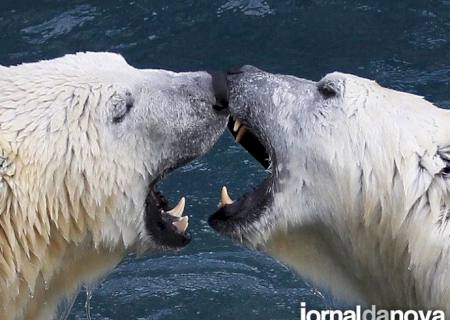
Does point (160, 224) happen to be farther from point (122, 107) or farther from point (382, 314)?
point (382, 314)

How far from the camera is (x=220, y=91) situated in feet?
15.5

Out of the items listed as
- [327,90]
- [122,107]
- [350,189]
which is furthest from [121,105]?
[350,189]

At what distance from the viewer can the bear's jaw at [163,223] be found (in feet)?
15.4

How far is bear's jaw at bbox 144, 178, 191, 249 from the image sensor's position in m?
4.70

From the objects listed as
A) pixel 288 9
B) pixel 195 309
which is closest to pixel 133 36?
pixel 288 9

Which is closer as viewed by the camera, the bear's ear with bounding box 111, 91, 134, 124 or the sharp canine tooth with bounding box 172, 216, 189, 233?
the bear's ear with bounding box 111, 91, 134, 124

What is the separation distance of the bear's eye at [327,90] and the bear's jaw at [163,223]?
77 centimetres

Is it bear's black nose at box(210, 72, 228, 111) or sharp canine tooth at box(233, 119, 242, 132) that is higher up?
bear's black nose at box(210, 72, 228, 111)

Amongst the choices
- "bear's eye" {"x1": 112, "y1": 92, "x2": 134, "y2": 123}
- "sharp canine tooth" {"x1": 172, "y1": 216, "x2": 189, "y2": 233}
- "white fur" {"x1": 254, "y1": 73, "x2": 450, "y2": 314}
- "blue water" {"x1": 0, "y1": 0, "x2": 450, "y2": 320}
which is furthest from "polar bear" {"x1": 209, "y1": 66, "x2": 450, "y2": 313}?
"blue water" {"x1": 0, "y1": 0, "x2": 450, "y2": 320}

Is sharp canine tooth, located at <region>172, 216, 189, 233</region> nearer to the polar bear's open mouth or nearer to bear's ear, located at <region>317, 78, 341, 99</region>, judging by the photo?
the polar bear's open mouth

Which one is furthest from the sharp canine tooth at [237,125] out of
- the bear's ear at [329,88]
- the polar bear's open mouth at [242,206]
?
the bear's ear at [329,88]

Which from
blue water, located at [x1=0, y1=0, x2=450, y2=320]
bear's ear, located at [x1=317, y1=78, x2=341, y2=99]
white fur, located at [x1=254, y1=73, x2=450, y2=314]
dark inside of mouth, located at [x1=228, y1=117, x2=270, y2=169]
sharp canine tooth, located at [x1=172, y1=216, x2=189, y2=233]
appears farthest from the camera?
blue water, located at [x1=0, y1=0, x2=450, y2=320]

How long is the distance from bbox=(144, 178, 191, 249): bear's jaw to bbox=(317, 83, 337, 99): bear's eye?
30.4 inches

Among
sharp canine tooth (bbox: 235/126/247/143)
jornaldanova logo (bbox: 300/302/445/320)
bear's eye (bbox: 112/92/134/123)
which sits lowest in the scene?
jornaldanova logo (bbox: 300/302/445/320)
